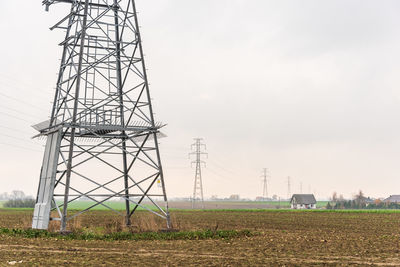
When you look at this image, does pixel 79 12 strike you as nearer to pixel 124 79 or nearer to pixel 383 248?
pixel 124 79

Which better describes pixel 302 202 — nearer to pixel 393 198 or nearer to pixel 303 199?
pixel 303 199

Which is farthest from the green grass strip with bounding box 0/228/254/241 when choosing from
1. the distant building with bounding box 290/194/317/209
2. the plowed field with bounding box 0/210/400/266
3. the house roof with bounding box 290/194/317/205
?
the house roof with bounding box 290/194/317/205

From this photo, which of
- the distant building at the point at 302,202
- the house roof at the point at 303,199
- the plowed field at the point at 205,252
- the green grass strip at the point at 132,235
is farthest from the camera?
the house roof at the point at 303,199

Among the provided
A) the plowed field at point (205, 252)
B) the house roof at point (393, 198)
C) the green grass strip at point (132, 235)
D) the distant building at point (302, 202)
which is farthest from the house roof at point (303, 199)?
the green grass strip at point (132, 235)

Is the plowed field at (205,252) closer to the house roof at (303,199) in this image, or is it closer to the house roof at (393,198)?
the house roof at (303,199)

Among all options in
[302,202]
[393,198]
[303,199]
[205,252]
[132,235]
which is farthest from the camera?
[393,198]

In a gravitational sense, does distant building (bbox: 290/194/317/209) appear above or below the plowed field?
above

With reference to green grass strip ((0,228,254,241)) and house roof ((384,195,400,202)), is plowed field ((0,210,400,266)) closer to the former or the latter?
green grass strip ((0,228,254,241))

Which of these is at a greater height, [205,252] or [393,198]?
[393,198]

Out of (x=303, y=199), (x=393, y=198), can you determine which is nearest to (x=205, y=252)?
(x=303, y=199)

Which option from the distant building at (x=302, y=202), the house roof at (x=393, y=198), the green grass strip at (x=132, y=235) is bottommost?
the green grass strip at (x=132, y=235)

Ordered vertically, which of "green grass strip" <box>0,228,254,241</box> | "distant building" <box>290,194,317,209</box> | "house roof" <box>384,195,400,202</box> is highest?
"house roof" <box>384,195,400,202</box>

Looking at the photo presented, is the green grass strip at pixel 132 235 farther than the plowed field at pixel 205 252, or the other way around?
the green grass strip at pixel 132 235

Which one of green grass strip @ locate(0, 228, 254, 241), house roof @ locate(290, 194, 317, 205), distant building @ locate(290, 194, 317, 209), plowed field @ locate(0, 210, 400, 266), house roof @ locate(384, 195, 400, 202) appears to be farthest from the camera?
house roof @ locate(384, 195, 400, 202)
